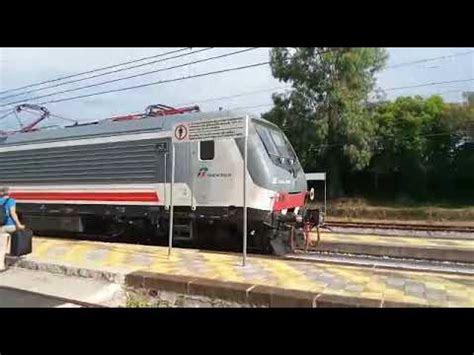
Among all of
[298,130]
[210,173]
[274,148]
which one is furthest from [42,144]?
[298,130]

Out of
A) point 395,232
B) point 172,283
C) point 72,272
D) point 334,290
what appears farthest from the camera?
point 395,232

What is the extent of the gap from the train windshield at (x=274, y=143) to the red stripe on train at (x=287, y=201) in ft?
2.52

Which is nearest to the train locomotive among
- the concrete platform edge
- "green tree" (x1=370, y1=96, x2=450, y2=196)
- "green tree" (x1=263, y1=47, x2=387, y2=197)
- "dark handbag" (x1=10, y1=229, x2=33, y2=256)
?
"dark handbag" (x1=10, y1=229, x2=33, y2=256)

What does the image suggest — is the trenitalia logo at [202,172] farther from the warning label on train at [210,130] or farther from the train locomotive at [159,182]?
the warning label on train at [210,130]

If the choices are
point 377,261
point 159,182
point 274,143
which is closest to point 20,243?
point 159,182

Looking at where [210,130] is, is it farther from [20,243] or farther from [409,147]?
[409,147]

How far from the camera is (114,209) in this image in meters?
11.1

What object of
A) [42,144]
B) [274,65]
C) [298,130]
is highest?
[274,65]

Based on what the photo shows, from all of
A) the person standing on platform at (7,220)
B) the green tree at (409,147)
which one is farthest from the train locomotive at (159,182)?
the green tree at (409,147)

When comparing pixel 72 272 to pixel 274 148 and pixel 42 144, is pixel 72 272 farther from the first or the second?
pixel 42 144

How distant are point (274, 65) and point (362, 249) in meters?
24.7

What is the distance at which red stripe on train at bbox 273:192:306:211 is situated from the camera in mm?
9359

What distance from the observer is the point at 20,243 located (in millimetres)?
8617

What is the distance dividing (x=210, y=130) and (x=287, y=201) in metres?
2.49
